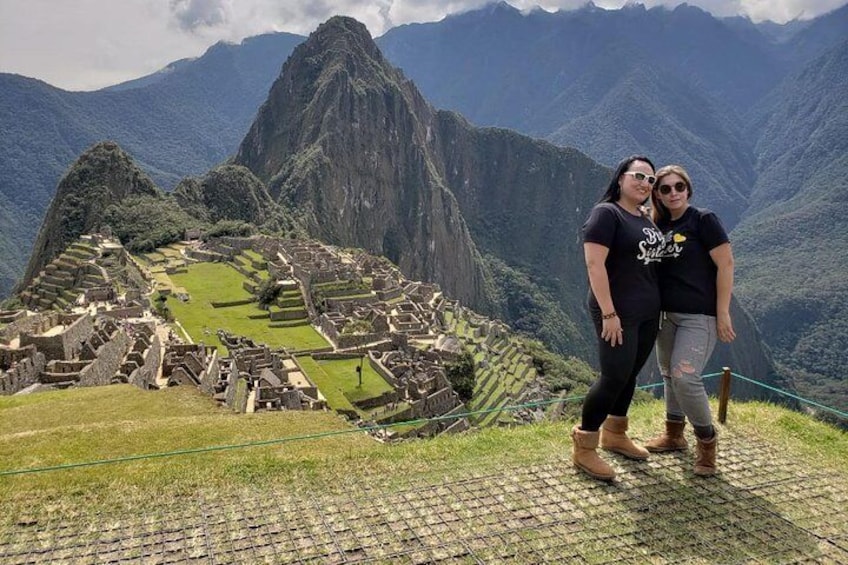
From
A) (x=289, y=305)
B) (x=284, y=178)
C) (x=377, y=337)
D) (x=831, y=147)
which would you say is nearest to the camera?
(x=377, y=337)

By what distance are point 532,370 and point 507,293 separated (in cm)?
9771

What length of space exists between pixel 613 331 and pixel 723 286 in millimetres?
1093

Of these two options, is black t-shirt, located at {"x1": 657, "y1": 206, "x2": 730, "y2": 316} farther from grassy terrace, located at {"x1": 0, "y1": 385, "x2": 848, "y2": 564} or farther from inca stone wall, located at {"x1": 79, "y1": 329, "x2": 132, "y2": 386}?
inca stone wall, located at {"x1": 79, "y1": 329, "x2": 132, "y2": 386}

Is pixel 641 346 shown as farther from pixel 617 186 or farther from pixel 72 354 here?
pixel 72 354

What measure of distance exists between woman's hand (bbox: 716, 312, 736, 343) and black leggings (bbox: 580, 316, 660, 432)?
509mm

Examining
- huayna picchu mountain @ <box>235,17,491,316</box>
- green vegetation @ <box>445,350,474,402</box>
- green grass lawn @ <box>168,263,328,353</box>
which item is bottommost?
green vegetation @ <box>445,350,474,402</box>

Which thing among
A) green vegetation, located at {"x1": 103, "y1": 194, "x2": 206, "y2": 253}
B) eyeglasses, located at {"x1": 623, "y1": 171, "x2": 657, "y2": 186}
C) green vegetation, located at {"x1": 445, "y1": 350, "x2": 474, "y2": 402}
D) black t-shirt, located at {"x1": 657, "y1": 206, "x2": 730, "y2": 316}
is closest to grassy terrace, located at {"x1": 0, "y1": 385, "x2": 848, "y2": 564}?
black t-shirt, located at {"x1": 657, "y1": 206, "x2": 730, "y2": 316}

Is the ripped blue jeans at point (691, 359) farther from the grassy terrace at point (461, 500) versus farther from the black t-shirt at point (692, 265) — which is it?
the grassy terrace at point (461, 500)

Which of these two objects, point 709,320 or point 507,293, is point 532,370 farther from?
point 507,293

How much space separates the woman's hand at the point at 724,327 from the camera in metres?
5.45

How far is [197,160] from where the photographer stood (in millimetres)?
180875

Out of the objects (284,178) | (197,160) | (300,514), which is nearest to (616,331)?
(300,514)

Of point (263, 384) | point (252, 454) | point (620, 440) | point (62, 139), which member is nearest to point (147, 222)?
point (263, 384)

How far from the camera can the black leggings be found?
5.31m
